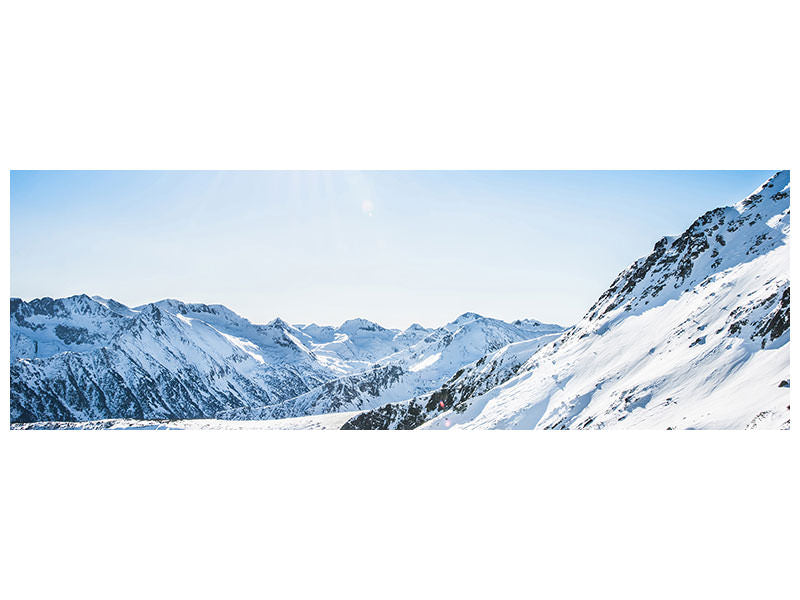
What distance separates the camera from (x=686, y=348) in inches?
1247

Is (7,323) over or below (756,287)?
over

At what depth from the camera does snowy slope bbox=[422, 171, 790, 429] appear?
945 inches

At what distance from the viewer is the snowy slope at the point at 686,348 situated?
24.0 meters
